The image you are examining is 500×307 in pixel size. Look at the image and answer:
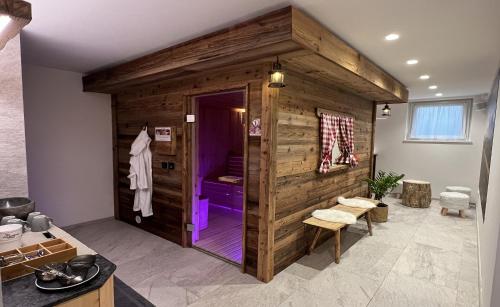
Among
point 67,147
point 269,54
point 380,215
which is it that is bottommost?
point 380,215

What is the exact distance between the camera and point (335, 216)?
11.0 ft

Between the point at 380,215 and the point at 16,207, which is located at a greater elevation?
the point at 16,207

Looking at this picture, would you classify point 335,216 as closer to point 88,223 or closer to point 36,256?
point 36,256

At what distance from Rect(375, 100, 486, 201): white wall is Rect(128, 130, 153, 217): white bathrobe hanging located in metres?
6.18

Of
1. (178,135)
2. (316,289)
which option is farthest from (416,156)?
(178,135)

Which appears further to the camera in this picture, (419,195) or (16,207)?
(419,195)

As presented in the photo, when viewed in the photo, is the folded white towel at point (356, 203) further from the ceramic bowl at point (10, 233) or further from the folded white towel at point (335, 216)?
the ceramic bowl at point (10, 233)

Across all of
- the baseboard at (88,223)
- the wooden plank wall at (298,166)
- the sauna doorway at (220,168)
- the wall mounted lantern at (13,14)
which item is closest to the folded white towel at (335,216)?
the wooden plank wall at (298,166)

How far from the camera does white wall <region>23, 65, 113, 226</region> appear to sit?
3.81m

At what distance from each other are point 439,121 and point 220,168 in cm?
557

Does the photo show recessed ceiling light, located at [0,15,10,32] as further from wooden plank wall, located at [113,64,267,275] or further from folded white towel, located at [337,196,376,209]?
folded white towel, located at [337,196,376,209]

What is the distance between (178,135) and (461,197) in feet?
17.8

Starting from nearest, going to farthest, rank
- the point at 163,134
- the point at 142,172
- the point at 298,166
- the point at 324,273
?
the point at 324,273, the point at 298,166, the point at 163,134, the point at 142,172

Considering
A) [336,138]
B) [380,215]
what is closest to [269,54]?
[336,138]
